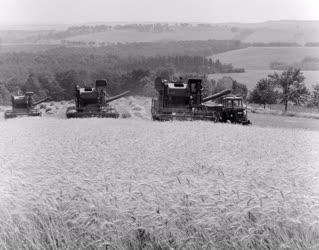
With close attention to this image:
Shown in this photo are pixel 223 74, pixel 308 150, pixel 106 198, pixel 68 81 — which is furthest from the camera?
pixel 223 74

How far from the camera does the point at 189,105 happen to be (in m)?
33.9

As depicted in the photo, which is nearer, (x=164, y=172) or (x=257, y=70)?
(x=164, y=172)

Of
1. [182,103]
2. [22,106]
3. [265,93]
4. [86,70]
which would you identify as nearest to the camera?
[182,103]

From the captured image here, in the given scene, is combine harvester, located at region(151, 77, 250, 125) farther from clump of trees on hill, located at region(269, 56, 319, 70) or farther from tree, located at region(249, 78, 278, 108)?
clump of trees on hill, located at region(269, 56, 319, 70)

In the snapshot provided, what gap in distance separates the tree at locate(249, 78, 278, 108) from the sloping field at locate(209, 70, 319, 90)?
5.26 m

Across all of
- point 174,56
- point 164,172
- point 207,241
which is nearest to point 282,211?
point 207,241

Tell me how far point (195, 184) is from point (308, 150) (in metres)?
6.46

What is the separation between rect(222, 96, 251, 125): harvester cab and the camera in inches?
1265

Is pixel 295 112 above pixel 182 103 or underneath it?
underneath

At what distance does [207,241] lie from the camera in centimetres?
646

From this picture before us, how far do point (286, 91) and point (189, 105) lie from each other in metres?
32.6

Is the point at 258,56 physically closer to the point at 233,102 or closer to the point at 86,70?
the point at 86,70

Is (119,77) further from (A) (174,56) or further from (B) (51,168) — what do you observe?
(B) (51,168)

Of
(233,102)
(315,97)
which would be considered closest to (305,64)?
(315,97)
